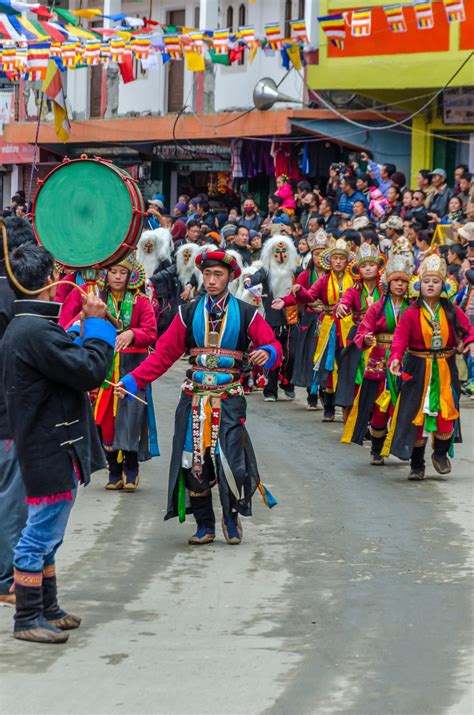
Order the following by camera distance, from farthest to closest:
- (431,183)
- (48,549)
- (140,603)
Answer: (431,183)
(140,603)
(48,549)

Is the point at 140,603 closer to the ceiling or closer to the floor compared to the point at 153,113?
closer to the floor

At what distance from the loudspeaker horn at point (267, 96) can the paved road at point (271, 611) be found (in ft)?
52.6

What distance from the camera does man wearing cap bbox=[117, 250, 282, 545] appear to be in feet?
28.7

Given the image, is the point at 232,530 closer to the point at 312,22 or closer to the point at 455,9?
the point at 455,9

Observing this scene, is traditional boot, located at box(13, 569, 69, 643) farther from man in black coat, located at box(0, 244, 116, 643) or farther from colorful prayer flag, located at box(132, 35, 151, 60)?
colorful prayer flag, located at box(132, 35, 151, 60)

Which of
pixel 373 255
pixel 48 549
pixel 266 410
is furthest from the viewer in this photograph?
pixel 266 410

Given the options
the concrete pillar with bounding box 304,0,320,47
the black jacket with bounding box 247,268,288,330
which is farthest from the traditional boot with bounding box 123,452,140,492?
the concrete pillar with bounding box 304,0,320,47

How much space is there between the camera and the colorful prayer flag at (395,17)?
21078 mm

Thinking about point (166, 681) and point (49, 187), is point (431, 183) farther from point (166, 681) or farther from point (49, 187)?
point (166, 681)

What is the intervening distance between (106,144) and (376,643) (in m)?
27.5

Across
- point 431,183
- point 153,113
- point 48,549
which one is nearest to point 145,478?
point 48,549

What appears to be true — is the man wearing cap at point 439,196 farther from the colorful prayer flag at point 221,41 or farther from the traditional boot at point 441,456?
the traditional boot at point 441,456

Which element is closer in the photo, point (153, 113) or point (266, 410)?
point (266, 410)

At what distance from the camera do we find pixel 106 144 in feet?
108
